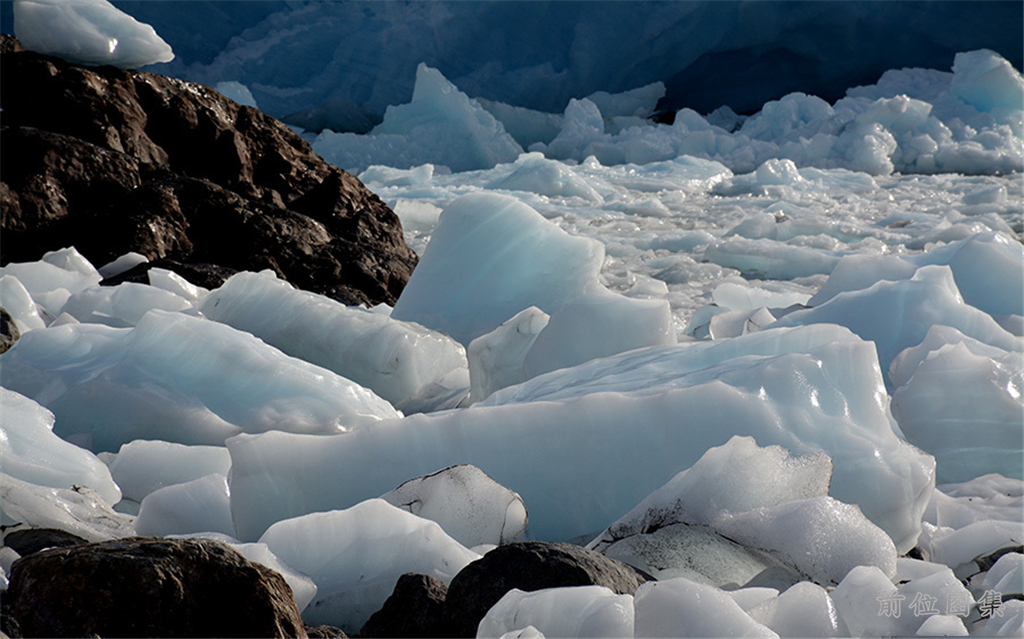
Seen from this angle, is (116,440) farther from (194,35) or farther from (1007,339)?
(194,35)

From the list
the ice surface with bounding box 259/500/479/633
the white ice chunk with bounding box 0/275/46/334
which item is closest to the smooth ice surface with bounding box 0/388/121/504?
the ice surface with bounding box 259/500/479/633

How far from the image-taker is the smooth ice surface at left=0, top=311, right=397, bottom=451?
8.28 ft

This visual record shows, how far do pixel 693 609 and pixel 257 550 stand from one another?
674 mm

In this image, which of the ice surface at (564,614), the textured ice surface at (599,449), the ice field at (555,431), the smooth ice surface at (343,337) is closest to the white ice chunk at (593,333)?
the ice field at (555,431)

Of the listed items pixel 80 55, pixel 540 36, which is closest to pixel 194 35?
pixel 540 36

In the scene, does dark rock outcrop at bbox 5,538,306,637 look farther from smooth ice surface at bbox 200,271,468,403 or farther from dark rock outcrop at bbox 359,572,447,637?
smooth ice surface at bbox 200,271,468,403

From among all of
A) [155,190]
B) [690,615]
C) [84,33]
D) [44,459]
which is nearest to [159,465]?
[44,459]

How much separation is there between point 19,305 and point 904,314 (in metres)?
3.00

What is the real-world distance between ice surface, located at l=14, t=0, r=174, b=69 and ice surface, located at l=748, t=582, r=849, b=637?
176 inches

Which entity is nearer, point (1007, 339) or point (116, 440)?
point (116, 440)

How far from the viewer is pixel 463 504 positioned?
162 centimetres

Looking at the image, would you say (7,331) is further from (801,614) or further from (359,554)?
(801,614)

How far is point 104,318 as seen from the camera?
11.3 feet

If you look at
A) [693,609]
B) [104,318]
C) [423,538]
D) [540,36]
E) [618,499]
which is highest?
[693,609]
